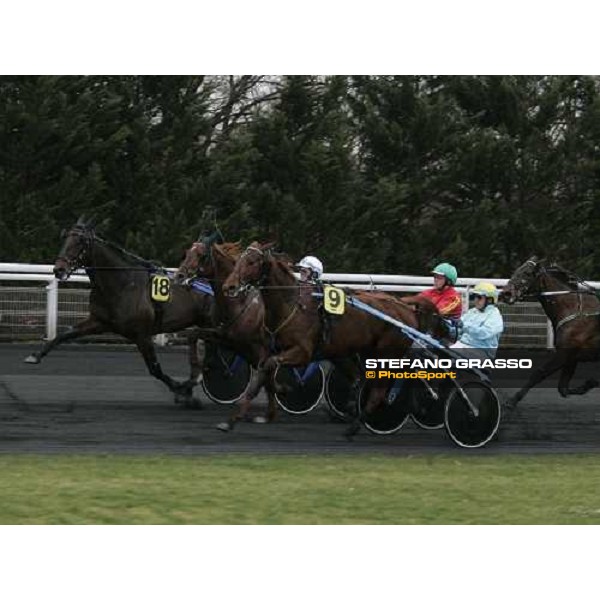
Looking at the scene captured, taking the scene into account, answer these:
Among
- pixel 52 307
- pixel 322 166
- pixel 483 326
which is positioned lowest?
pixel 52 307

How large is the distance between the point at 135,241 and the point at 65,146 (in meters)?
1.80

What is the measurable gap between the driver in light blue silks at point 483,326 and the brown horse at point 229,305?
1.94m

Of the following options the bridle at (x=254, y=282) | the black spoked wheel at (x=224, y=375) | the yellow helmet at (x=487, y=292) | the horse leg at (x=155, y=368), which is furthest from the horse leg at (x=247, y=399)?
the black spoked wheel at (x=224, y=375)

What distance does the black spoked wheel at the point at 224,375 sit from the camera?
12570 mm

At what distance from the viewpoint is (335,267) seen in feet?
65.8

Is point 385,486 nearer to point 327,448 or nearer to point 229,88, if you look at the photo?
point 327,448

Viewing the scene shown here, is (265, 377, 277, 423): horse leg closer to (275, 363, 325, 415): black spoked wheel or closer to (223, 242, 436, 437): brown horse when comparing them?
(223, 242, 436, 437): brown horse

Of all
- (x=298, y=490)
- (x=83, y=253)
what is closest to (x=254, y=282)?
(x=83, y=253)

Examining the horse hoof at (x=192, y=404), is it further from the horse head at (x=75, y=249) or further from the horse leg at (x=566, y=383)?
the horse leg at (x=566, y=383)

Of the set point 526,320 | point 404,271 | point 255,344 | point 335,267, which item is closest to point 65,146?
point 335,267

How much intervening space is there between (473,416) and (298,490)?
2.76 meters

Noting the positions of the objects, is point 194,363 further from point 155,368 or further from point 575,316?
point 575,316

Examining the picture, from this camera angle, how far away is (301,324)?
416 inches

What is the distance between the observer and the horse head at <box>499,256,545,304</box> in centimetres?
1207
